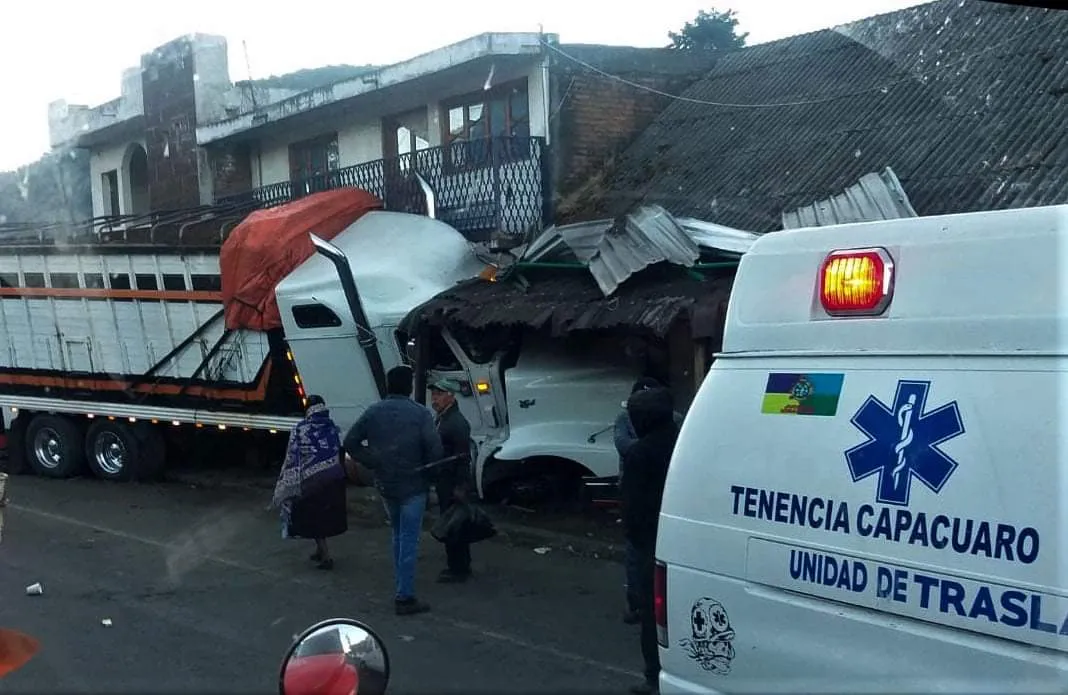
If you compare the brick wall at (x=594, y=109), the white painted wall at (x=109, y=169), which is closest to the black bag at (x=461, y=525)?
the brick wall at (x=594, y=109)

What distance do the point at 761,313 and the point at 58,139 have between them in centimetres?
2355

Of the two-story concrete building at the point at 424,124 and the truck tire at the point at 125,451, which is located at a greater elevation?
the two-story concrete building at the point at 424,124

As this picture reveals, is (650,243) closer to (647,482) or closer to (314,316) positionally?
(314,316)

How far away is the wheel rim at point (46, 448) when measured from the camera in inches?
583

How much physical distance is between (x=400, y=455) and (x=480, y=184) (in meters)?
8.22

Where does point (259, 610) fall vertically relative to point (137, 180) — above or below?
below

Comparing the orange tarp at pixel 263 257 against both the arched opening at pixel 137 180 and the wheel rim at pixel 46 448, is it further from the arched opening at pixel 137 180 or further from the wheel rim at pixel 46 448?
the arched opening at pixel 137 180

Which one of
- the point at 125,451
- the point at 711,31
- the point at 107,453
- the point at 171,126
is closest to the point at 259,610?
the point at 125,451

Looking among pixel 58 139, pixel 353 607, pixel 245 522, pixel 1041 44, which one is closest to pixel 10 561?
pixel 245 522

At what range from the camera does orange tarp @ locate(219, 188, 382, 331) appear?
1228 centimetres

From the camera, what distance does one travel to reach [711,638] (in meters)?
3.36

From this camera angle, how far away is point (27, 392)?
14875mm

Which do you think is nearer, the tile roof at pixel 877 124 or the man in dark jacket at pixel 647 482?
the man in dark jacket at pixel 647 482

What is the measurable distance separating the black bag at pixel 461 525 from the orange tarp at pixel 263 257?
4827 mm
